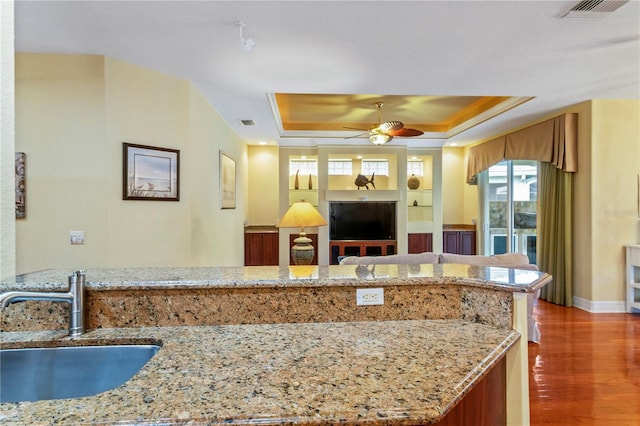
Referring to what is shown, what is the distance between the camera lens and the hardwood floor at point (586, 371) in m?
2.07

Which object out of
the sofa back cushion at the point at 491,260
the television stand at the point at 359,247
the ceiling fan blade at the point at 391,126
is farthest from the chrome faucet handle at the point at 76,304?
the television stand at the point at 359,247

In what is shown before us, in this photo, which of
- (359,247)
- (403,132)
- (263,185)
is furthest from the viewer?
(263,185)

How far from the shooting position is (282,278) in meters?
1.24

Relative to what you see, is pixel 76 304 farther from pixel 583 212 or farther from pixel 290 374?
pixel 583 212

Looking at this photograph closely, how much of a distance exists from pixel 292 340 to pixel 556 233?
471 cm

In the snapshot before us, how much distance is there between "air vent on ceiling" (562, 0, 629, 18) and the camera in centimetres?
203

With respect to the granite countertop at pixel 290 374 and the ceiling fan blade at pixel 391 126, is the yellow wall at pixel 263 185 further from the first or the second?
the granite countertop at pixel 290 374

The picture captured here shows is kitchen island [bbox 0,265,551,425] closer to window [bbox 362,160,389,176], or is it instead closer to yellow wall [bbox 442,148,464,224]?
window [bbox 362,160,389,176]

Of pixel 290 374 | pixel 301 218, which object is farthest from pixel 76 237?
pixel 290 374

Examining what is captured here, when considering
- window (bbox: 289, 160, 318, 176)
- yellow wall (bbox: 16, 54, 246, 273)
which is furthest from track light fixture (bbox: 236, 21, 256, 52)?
window (bbox: 289, 160, 318, 176)

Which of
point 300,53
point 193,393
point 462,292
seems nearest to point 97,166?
point 300,53

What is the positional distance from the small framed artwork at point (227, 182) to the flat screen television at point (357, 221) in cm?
198

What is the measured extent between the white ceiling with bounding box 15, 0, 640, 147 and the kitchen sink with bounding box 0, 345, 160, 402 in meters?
1.99

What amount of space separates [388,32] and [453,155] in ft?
16.9
